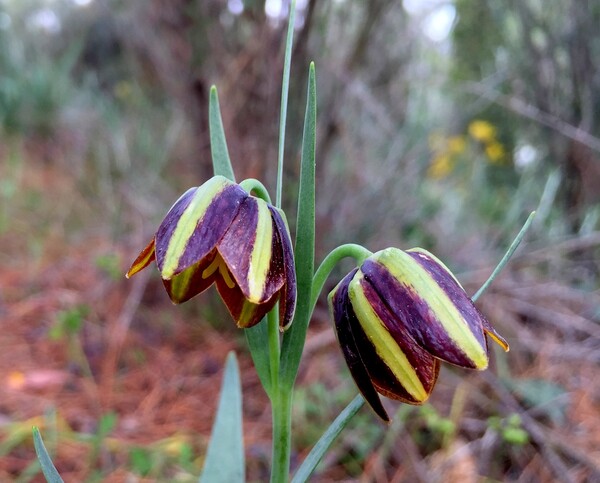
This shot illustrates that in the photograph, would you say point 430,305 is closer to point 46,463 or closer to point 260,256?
point 260,256

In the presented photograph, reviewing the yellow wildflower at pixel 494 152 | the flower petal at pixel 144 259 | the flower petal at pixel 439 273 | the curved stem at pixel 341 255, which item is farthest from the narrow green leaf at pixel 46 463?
the yellow wildflower at pixel 494 152

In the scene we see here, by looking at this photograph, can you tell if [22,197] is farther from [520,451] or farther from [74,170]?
[520,451]

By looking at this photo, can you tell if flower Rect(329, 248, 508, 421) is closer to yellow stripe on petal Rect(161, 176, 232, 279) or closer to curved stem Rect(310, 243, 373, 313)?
curved stem Rect(310, 243, 373, 313)

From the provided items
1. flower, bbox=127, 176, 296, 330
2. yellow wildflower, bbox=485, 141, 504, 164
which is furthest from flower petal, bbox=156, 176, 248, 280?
yellow wildflower, bbox=485, 141, 504, 164

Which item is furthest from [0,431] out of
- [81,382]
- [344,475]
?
[344,475]

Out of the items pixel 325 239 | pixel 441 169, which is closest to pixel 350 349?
pixel 325 239

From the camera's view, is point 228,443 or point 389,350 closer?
point 389,350
